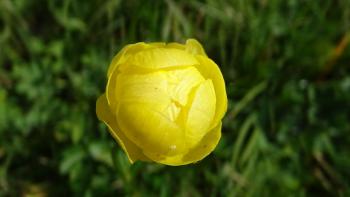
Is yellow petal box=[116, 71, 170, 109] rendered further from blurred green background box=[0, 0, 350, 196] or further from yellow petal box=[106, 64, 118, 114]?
blurred green background box=[0, 0, 350, 196]

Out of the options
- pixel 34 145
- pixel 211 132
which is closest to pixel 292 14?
pixel 211 132

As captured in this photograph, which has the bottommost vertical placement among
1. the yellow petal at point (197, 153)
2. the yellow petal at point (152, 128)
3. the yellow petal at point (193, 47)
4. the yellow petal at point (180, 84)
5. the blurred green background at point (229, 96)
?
the blurred green background at point (229, 96)

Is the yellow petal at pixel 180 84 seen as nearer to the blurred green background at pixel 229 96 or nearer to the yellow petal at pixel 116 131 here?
the yellow petal at pixel 116 131

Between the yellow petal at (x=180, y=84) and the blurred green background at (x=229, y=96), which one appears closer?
the yellow petal at (x=180, y=84)

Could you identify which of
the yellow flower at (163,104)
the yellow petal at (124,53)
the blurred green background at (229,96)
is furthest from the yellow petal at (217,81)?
the blurred green background at (229,96)

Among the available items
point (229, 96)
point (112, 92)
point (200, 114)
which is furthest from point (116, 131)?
point (229, 96)
